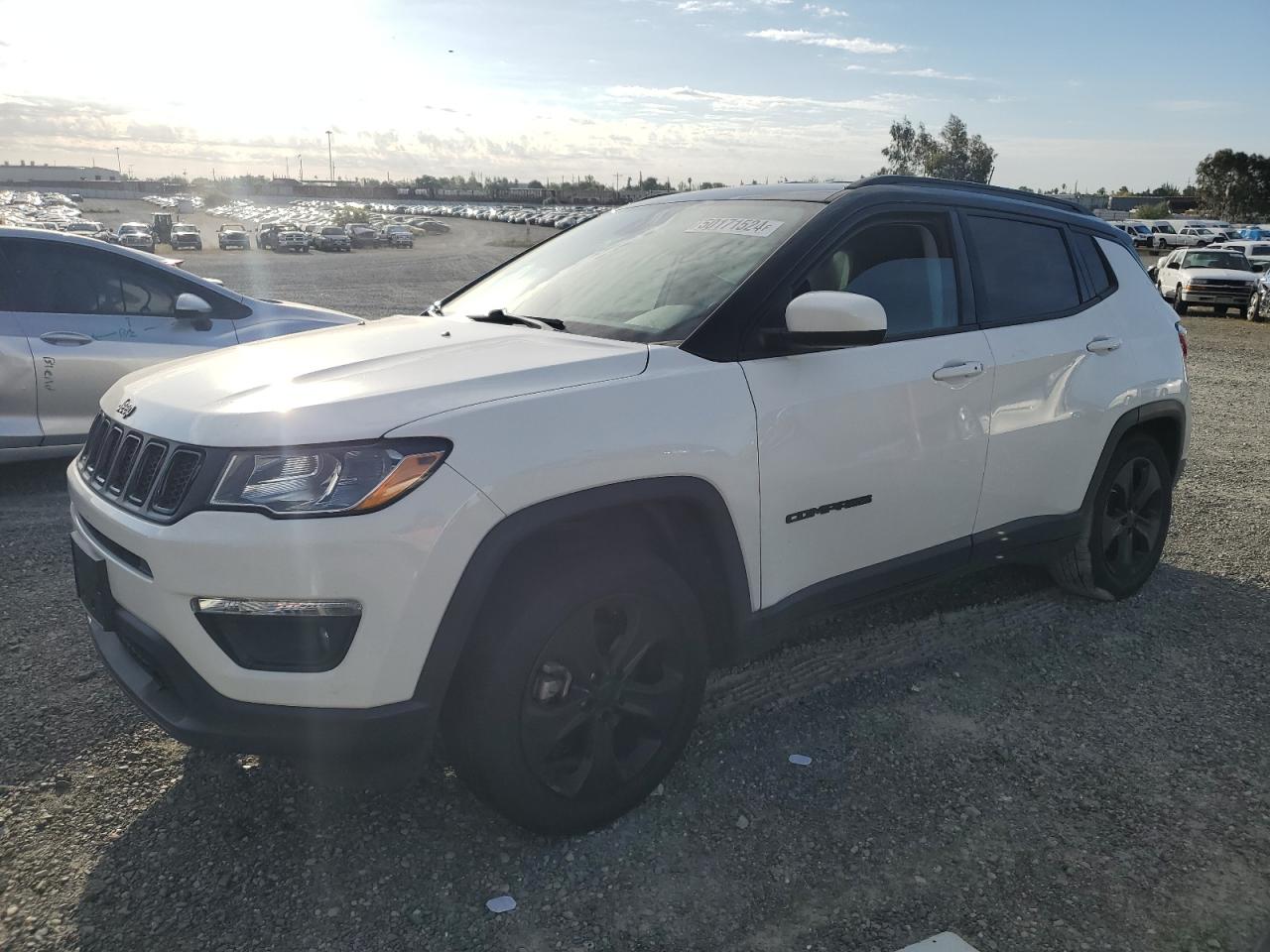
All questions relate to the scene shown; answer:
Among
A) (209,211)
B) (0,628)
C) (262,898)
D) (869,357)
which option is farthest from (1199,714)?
(209,211)

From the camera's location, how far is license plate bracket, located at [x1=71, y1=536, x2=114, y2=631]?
2.60 m

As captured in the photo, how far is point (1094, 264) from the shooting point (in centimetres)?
429

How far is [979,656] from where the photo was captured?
3994mm

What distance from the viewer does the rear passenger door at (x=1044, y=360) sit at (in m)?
3.64

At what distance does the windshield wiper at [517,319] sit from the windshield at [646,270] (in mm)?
36

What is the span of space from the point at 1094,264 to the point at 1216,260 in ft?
73.2

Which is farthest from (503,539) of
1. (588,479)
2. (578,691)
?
(578,691)

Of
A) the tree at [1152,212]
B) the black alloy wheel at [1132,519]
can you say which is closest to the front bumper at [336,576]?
the black alloy wheel at [1132,519]

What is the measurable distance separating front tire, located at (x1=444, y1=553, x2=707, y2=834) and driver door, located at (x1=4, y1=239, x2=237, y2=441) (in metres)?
4.43

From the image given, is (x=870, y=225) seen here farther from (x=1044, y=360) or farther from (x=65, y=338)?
(x=65, y=338)

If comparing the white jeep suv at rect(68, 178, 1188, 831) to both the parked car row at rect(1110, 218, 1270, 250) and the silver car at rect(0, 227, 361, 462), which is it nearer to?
the silver car at rect(0, 227, 361, 462)

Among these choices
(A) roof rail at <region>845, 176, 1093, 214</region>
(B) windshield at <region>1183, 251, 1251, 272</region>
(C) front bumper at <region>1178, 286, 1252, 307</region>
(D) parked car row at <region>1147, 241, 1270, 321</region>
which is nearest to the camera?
(A) roof rail at <region>845, 176, 1093, 214</region>

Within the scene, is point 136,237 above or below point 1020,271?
below

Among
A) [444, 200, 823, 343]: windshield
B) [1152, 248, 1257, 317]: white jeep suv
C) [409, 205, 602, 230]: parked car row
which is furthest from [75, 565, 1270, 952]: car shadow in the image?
[409, 205, 602, 230]: parked car row
